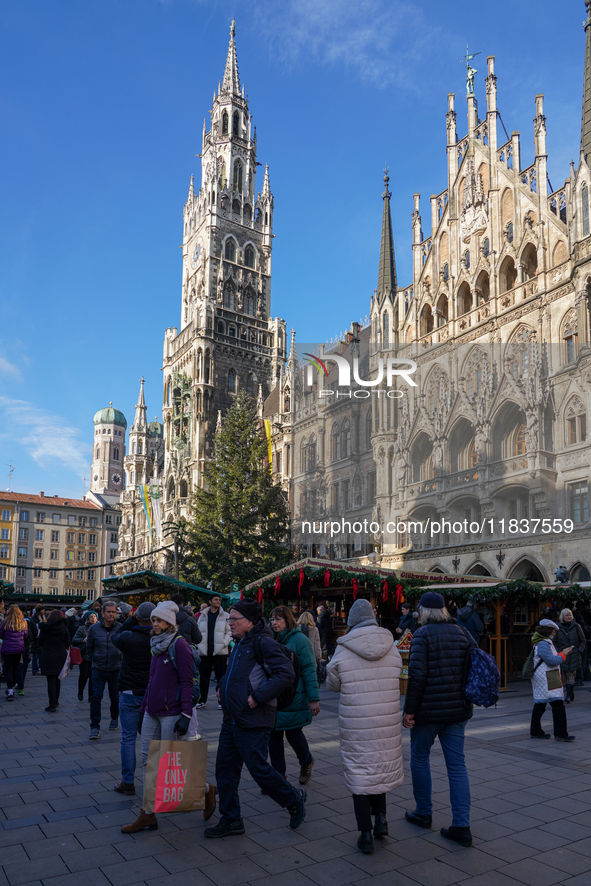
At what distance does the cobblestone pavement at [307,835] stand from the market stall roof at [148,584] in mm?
11417

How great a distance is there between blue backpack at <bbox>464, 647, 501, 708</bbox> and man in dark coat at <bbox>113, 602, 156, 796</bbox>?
2.97 metres

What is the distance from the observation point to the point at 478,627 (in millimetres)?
13453

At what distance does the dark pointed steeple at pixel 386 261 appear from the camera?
121 ft

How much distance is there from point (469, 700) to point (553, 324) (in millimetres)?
23112

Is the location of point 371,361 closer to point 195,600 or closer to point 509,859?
point 195,600

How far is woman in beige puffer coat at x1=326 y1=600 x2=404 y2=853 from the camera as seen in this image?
5184mm

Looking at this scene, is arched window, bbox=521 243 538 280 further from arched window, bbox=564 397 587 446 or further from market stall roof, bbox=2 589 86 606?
market stall roof, bbox=2 589 86 606

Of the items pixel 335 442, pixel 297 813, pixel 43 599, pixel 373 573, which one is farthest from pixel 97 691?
pixel 335 442

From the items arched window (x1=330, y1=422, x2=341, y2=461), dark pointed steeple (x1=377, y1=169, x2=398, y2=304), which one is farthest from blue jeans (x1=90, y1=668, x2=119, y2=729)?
arched window (x1=330, y1=422, x2=341, y2=461)

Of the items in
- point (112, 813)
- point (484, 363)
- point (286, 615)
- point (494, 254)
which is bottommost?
point (112, 813)

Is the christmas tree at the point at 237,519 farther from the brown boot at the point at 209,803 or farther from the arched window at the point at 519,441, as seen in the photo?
the brown boot at the point at 209,803

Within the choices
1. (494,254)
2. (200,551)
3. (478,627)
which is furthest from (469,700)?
(200,551)

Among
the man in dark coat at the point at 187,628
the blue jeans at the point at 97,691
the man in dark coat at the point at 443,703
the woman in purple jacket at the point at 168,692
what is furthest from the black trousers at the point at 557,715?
the blue jeans at the point at 97,691

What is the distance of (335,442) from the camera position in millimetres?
40000
